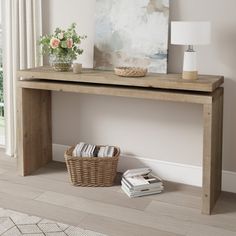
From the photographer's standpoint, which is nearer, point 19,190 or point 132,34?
point 19,190

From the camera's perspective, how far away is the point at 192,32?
2.75m

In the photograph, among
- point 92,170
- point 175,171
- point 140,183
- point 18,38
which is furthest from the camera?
point 18,38

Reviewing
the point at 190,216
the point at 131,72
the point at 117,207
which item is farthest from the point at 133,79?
the point at 190,216

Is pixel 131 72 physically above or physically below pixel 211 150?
above

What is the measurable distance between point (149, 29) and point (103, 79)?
548 mm

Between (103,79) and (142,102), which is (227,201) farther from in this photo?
(103,79)

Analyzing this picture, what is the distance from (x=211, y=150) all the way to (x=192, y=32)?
75 centimetres

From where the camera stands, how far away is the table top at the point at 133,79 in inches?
109

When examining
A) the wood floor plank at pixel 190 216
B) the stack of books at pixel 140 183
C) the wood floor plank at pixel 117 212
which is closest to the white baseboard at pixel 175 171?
the stack of books at pixel 140 183

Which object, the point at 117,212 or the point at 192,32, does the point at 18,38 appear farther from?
the point at 117,212

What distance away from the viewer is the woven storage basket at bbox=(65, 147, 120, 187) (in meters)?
3.22

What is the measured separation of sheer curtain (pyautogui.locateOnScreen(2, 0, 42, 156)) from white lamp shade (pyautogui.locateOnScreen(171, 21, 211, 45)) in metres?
1.31

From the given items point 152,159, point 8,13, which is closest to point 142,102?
point 152,159

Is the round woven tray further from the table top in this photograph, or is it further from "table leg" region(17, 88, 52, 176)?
"table leg" region(17, 88, 52, 176)
